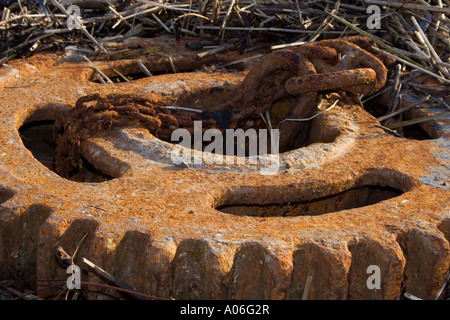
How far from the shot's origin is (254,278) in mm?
3205

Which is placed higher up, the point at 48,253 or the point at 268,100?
the point at 268,100

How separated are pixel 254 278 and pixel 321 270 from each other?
0.30 meters

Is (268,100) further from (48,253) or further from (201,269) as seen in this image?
(48,253)

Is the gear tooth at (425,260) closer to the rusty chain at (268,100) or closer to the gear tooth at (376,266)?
the gear tooth at (376,266)

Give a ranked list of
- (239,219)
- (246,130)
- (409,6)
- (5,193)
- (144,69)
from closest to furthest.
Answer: (239,219) < (5,193) < (246,130) < (144,69) < (409,6)

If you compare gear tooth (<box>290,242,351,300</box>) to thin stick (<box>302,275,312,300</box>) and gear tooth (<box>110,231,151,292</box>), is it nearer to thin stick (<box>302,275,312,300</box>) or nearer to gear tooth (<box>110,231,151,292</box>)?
thin stick (<box>302,275,312,300</box>)

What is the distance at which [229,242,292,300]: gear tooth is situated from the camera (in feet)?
10.4

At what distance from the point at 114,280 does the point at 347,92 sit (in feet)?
7.83

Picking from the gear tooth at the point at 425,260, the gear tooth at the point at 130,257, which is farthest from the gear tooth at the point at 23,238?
the gear tooth at the point at 425,260

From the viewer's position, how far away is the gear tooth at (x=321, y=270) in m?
3.20

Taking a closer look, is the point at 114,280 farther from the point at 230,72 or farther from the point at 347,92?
the point at 230,72

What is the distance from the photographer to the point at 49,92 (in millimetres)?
4879

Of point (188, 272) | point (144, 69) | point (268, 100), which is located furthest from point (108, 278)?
point (144, 69)

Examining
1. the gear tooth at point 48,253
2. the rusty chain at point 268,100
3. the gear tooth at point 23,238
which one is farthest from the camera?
the rusty chain at point 268,100
